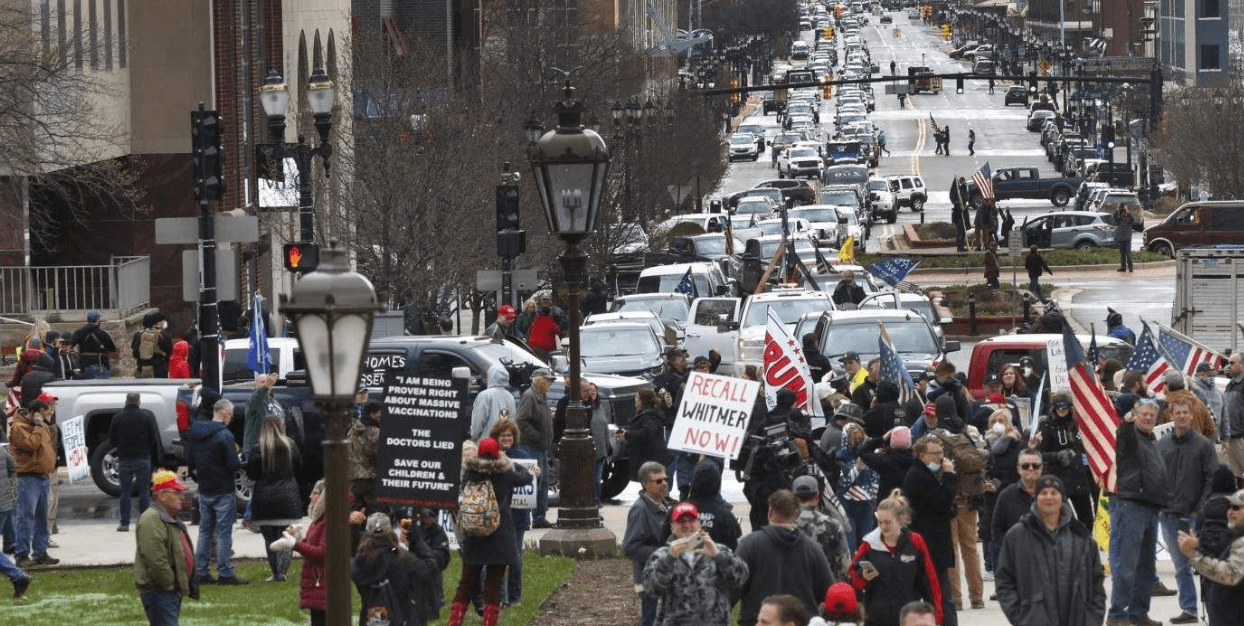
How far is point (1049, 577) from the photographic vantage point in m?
12.6

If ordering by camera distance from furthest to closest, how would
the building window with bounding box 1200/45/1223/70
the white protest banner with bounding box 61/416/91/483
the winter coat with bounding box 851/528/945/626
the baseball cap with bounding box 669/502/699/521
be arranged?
the building window with bounding box 1200/45/1223/70
the white protest banner with bounding box 61/416/91/483
the winter coat with bounding box 851/528/945/626
the baseball cap with bounding box 669/502/699/521

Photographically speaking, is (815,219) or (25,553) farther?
(815,219)

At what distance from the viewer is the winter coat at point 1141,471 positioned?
15430mm

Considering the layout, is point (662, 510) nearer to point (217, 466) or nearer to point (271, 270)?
point (217, 466)

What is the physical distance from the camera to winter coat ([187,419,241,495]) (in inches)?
704

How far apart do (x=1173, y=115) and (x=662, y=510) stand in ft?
237

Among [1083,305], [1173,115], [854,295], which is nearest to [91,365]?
[854,295]

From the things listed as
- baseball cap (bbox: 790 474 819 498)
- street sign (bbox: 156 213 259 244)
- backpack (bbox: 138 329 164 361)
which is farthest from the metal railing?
baseball cap (bbox: 790 474 819 498)

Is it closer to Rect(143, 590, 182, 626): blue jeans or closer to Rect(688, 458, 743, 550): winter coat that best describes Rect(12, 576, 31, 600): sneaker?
Rect(143, 590, 182, 626): blue jeans

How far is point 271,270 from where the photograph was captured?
164ft

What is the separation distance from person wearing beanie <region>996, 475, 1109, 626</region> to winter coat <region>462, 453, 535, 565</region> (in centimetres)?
347

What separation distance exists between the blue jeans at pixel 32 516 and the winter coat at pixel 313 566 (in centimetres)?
593

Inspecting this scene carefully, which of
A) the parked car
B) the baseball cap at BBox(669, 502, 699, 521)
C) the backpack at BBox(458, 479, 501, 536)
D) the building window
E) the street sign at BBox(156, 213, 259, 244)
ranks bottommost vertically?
the parked car

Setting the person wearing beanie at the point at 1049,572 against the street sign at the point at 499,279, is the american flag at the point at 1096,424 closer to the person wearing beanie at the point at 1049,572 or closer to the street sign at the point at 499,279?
the person wearing beanie at the point at 1049,572
